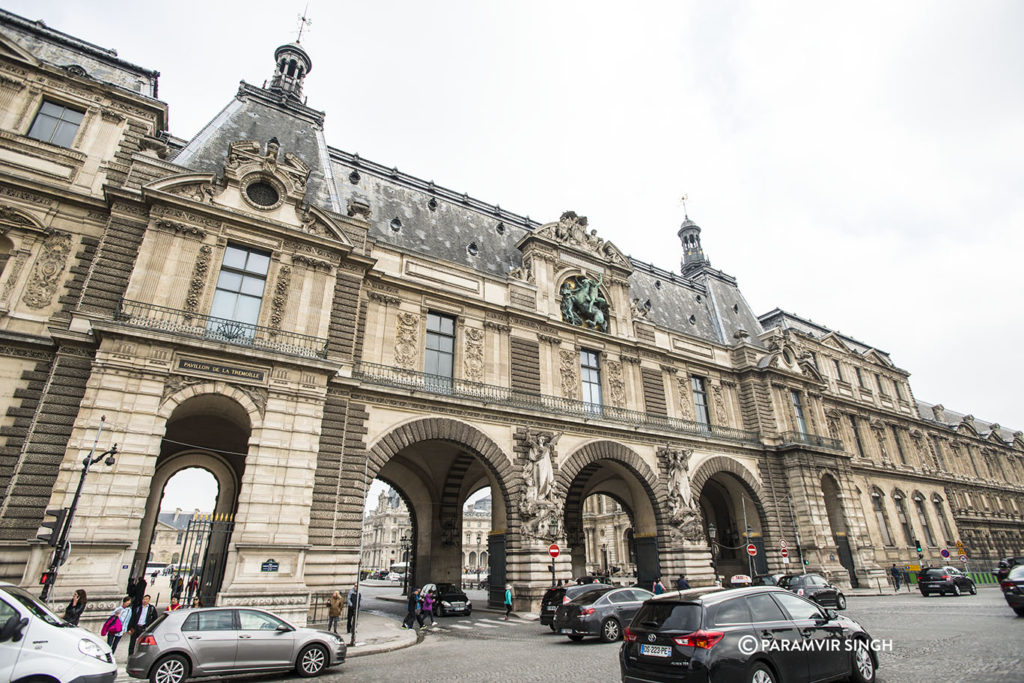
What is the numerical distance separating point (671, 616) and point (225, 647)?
8.11 metres

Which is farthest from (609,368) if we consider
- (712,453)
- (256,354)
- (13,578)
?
(13,578)

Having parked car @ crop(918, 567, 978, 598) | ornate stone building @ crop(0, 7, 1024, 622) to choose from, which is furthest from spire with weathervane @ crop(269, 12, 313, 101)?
parked car @ crop(918, 567, 978, 598)

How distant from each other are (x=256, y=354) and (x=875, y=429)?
4569 cm

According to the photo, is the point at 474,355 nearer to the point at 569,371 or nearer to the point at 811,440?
the point at 569,371

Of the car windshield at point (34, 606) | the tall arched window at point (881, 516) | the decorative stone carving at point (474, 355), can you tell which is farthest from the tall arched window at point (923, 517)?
the car windshield at point (34, 606)

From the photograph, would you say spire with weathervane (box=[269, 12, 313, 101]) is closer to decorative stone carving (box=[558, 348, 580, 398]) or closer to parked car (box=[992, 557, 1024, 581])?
decorative stone carving (box=[558, 348, 580, 398])

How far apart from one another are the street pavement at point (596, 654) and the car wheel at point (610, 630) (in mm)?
261

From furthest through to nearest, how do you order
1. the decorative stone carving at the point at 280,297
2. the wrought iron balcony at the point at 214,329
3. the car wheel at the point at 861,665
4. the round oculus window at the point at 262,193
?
1. the round oculus window at the point at 262,193
2. the decorative stone carving at the point at 280,297
3. the wrought iron balcony at the point at 214,329
4. the car wheel at the point at 861,665

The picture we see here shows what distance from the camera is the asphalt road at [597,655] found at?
27.2 feet

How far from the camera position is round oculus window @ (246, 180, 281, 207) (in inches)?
763

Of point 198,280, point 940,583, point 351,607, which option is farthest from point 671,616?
point 940,583

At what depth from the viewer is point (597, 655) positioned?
11.6 meters

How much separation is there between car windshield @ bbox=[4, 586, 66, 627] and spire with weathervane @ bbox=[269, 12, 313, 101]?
92.1 feet

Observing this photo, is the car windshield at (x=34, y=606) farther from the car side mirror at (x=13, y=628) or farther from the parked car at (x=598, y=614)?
the parked car at (x=598, y=614)
